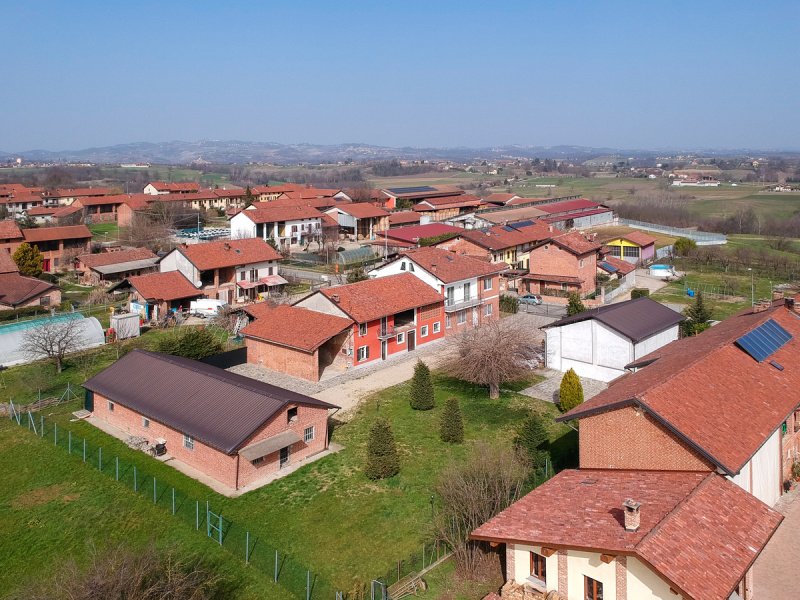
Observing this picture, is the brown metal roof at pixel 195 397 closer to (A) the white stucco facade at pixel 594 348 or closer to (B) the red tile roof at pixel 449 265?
(A) the white stucco facade at pixel 594 348

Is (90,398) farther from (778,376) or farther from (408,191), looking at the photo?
(408,191)

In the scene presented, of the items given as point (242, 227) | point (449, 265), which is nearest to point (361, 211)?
point (242, 227)

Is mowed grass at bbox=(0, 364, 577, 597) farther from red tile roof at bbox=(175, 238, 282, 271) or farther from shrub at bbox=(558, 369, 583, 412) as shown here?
red tile roof at bbox=(175, 238, 282, 271)

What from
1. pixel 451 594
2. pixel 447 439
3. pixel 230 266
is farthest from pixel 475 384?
pixel 230 266

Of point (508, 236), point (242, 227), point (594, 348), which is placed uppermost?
point (242, 227)

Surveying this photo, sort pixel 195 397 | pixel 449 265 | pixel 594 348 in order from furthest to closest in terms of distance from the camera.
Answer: pixel 449 265 → pixel 594 348 → pixel 195 397

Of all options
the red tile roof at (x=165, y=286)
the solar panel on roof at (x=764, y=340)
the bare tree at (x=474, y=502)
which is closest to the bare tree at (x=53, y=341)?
the red tile roof at (x=165, y=286)

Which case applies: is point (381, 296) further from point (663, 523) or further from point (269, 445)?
point (663, 523)
